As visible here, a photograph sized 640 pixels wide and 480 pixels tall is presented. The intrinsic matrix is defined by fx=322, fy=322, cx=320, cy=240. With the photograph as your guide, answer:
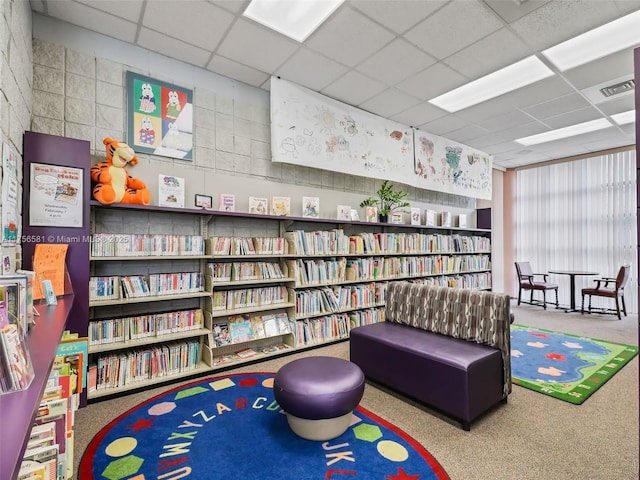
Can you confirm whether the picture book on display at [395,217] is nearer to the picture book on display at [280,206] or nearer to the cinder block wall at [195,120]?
the cinder block wall at [195,120]

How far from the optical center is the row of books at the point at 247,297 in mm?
3141

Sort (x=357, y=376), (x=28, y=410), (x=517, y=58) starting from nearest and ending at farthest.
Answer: (x=28, y=410) → (x=357, y=376) → (x=517, y=58)

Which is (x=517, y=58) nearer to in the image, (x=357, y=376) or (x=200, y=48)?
(x=200, y=48)

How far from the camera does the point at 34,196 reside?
2.18 meters

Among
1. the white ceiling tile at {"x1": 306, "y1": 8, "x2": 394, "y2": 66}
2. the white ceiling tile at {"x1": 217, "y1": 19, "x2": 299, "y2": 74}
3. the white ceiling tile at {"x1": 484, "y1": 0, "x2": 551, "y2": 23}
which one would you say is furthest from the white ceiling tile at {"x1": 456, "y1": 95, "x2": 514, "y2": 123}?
the white ceiling tile at {"x1": 217, "y1": 19, "x2": 299, "y2": 74}

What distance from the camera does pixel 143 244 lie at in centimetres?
273

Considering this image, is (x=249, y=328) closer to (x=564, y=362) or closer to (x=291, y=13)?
(x=291, y=13)

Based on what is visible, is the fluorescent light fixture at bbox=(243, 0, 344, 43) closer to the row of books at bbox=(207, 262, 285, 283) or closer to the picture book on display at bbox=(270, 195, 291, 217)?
the picture book on display at bbox=(270, 195, 291, 217)

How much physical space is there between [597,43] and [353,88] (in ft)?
7.56

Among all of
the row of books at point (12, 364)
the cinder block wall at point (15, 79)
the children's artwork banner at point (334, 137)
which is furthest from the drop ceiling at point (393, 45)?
the row of books at point (12, 364)

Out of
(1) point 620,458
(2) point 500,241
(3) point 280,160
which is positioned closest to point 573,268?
(2) point 500,241

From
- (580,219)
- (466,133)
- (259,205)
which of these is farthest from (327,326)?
(580,219)

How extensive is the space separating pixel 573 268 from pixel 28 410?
8.04m

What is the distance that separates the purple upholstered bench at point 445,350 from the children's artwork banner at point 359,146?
72.4 inches
